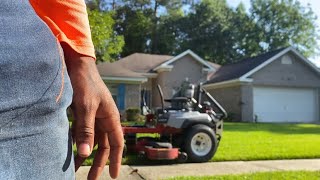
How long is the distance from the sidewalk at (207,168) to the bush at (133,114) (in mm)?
15808

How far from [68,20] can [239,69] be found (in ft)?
99.4

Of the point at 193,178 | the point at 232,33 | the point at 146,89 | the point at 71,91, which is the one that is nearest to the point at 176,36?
the point at 232,33

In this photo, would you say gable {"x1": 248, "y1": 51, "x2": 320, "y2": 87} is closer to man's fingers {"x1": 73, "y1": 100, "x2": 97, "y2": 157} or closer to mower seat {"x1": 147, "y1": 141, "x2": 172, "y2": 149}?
mower seat {"x1": 147, "y1": 141, "x2": 172, "y2": 149}

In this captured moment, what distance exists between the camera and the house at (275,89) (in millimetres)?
28594

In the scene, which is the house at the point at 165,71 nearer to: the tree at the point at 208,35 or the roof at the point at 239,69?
the roof at the point at 239,69

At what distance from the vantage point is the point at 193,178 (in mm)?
6684

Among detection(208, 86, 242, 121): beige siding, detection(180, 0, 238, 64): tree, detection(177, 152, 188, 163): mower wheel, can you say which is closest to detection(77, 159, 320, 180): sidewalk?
detection(177, 152, 188, 163): mower wheel

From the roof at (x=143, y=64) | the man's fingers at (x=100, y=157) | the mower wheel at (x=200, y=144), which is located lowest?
the mower wheel at (x=200, y=144)

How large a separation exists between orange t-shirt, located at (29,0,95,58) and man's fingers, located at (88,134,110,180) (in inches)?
11.1

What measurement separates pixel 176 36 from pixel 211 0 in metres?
6.60

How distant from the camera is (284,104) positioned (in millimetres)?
29672

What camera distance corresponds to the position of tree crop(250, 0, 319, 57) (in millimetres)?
53781

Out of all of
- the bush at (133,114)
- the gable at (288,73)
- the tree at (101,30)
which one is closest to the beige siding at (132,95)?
the bush at (133,114)

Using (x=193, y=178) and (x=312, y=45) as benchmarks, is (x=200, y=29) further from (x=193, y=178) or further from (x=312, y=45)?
(x=193, y=178)
